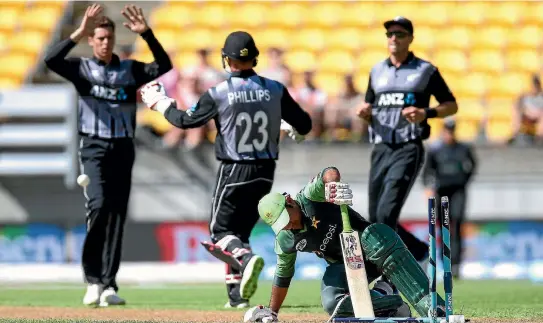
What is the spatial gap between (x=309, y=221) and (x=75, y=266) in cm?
1021

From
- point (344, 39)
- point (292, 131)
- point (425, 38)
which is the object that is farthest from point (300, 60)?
point (292, 131)

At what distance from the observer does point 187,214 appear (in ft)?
59.2

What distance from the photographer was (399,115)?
36.0 ft

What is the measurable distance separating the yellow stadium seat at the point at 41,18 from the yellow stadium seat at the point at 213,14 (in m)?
2.45

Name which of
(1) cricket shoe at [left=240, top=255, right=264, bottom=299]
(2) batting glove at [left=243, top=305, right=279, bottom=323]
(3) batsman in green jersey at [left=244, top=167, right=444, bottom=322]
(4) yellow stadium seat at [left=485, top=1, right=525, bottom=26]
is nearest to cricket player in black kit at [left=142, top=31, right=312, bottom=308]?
(1) cricket shoe at [left=240, top=255, right=264, bottom=299]

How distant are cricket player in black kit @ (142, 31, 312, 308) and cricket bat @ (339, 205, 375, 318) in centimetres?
205

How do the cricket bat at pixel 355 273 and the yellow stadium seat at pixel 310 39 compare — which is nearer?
the cricket bat at pixel 355 273

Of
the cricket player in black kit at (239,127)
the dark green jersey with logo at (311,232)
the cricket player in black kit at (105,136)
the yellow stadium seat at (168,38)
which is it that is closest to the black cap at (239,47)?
the cricket player in black kit at (239,127)

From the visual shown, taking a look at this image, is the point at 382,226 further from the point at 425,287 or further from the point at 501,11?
the point at 501,11

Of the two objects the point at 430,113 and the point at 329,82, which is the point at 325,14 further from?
the point at 430,113

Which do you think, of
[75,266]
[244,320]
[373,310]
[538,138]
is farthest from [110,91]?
[538,138]

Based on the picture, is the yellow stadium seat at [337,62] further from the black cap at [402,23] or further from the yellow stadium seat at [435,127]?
the black cap at [402,23]

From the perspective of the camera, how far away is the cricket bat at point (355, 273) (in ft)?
24.7

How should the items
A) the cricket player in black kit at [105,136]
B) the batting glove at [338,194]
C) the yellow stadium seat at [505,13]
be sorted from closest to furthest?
1. the batting glove at [338,194]
2. the cricket player in black kit at [105,136]
3. the yellow stadium seat at [505,13]
